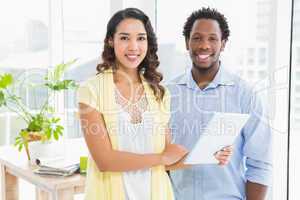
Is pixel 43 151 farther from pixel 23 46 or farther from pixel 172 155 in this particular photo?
pixel 23 46

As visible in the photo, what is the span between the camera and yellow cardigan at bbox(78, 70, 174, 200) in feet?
4.49

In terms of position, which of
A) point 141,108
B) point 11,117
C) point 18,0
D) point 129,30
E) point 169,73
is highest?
point 18,0

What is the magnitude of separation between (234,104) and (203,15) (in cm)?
32

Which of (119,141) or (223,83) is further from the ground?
(223,83)

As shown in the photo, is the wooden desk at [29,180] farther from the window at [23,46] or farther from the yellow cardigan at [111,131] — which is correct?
the window at [23,46]

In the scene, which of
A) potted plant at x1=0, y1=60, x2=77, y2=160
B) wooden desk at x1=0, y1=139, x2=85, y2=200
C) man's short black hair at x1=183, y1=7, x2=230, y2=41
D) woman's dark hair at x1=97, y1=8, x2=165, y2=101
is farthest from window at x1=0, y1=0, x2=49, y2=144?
man's short black hair at x1=183, y1=7, x2=230, y2=41

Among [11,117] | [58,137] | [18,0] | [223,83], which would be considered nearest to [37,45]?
[18,0]

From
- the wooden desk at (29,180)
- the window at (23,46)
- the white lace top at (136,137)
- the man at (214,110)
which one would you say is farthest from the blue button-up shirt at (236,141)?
the window at (23,46)

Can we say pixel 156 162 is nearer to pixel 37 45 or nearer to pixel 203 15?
pixel 203 15

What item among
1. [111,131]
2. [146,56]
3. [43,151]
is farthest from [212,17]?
[43,151]

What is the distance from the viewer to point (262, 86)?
1397 millimetres

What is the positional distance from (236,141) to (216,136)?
0.09 m

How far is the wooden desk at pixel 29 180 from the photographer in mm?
1768

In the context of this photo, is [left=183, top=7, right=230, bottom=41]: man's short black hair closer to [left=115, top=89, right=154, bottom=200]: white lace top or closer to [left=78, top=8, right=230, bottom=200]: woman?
[left=78, top=8, right=230, bottom=200]: woman
